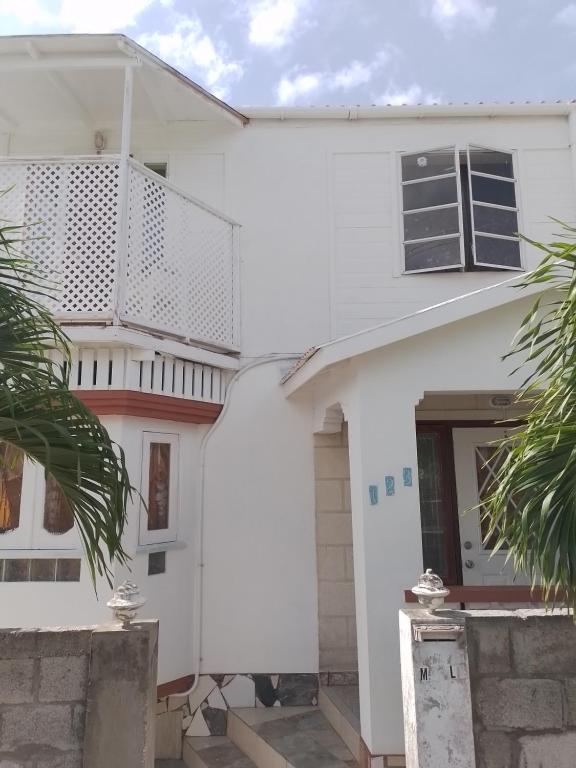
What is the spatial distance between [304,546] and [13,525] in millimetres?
2878

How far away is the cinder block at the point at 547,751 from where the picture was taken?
2930mm

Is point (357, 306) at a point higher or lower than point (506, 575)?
higher

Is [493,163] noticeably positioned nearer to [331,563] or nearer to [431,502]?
[431,502]

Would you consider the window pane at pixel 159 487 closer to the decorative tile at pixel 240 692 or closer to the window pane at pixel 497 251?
the decorative tile at pixel 240 692

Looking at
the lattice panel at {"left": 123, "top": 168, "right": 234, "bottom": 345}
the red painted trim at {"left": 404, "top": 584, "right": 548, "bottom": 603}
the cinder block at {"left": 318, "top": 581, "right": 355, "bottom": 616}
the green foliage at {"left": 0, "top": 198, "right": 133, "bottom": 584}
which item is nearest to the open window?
the lattice panel at {"left": 123, "top": 168, "right": 234, "bottom": 345}

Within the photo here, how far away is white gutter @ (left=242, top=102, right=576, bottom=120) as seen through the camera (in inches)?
273

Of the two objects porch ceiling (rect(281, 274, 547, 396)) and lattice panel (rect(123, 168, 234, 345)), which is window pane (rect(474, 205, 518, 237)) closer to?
porch ceiling (rect(281, 274, 547, 396))

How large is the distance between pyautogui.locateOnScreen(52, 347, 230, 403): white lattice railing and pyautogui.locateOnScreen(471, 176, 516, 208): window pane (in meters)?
4.17

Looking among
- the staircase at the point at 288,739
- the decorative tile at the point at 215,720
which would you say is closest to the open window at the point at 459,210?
the staircase at the point at 288,739

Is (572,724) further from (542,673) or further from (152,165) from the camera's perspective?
(152,165)

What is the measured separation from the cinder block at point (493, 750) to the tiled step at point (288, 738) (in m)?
1.86

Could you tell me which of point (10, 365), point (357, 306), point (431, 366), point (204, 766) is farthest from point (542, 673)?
point (357, 306)

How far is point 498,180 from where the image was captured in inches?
279

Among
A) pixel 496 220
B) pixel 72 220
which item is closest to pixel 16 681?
pixel 72 220
